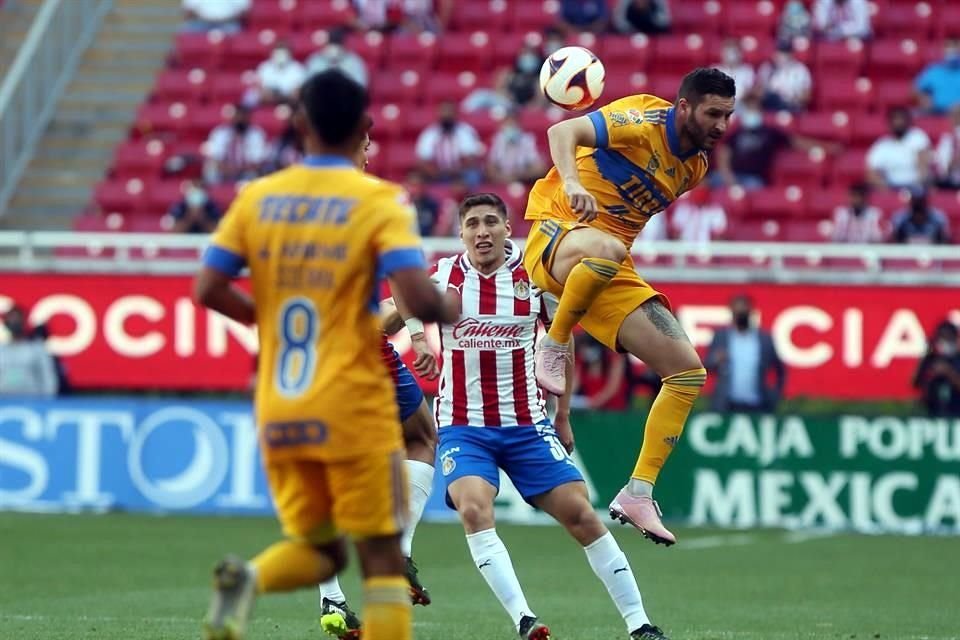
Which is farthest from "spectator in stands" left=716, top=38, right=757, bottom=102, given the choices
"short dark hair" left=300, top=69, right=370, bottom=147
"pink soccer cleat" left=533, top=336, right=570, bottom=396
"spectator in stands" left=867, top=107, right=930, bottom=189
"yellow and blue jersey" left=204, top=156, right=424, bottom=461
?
"yellow and blue jersey" left=204, top=156, right=424, bottom=461

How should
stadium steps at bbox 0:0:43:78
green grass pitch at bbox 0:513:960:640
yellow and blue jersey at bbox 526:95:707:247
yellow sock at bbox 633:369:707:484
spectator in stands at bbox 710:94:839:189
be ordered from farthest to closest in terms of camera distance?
stadium steps at bbox 0:0:43:78, spectator in stands at bbox 710:94:839:189, green grass pitch at bbox 0:513:960:640, yellow sock at bbox 633:369:707:484, yellow and blue jersey at bbox 526:95:707:247

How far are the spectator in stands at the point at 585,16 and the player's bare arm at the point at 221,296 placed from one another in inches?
674

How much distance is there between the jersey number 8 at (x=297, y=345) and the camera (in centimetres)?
650

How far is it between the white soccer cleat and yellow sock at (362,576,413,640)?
1.39 feet

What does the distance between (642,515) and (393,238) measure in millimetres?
3149

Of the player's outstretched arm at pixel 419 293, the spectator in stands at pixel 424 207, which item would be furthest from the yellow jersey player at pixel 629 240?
the spectator in stands at pixel 424 207

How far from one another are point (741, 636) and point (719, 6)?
49.1 ft

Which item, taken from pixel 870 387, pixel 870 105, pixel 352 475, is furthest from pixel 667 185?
pixel 870 105

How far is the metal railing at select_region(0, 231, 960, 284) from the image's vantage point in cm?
1878

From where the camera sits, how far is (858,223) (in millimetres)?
19859

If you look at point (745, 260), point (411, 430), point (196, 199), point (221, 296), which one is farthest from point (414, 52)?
point (221, 296)

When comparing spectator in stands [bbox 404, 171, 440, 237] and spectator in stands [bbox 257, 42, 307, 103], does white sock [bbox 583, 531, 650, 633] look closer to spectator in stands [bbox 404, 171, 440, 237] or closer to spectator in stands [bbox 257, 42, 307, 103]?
spectator in stands [bbox 404, 171, 440, 237]

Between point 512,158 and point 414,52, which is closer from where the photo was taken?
point 512,158

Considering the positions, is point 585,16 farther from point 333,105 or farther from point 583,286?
point 333,105
